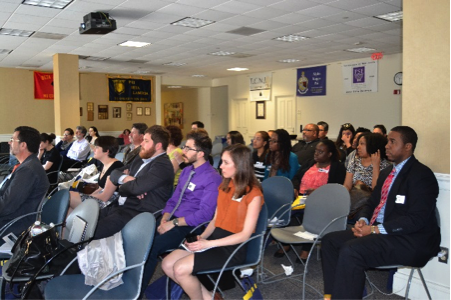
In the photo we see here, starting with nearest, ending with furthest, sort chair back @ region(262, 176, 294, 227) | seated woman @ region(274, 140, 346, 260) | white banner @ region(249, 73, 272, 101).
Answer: chair back @ region(262, 176, 294, 227) → seated woman @ region(274, 140, 346, 260) → white banner @ region(249, 73, 272, 101)

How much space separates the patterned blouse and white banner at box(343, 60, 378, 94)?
7448 mm

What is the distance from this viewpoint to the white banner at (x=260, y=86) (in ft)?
47.2

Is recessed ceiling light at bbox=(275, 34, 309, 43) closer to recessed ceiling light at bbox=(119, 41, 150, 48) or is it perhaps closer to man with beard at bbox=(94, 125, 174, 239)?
recessed ceiling light at bbox=(119, 41, 150, 48)

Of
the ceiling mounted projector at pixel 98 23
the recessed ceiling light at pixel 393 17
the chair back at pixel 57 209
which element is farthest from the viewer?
the recessed ceiling light at pixel 393 17

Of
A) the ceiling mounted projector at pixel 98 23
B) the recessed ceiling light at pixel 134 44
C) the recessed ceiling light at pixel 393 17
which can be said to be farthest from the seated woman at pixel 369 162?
the recessed ceiling light at pixel 134 44

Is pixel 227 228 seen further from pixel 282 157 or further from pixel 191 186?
pixel 282 157

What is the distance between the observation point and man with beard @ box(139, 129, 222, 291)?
3.16 metres

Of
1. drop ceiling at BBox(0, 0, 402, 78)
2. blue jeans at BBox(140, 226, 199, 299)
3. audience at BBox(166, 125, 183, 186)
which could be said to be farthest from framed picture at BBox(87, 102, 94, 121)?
blue jeans at BBox(140, 226, 199, 299)

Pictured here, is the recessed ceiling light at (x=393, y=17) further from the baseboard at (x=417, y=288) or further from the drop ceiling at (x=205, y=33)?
the baseboard at (x=417, y=288)

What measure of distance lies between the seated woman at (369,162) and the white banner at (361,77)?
745 centimetres

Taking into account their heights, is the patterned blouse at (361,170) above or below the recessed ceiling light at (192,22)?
below

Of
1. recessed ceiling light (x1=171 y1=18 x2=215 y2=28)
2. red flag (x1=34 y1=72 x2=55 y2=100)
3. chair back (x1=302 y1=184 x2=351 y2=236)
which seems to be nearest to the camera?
chair back (x1=302 y1=184 x2=351 y2=236)

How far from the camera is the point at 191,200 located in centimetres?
334

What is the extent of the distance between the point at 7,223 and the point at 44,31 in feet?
18.3
